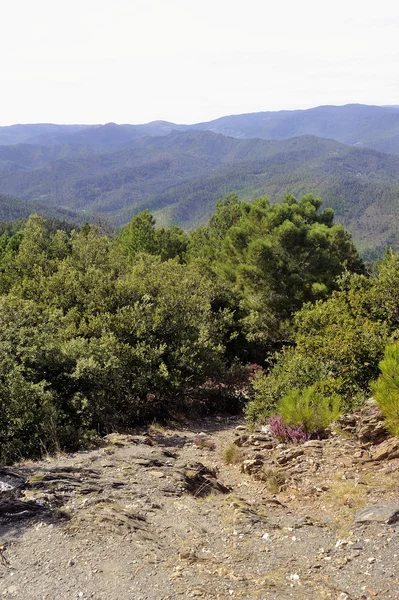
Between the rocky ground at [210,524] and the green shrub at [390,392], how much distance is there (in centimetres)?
40

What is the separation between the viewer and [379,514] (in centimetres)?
618

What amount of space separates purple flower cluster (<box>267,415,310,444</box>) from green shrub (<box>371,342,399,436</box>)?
190cm

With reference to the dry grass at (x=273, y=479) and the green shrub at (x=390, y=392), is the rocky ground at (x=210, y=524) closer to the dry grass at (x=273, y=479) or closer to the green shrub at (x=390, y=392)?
the dry grass at (x=273, y=479)

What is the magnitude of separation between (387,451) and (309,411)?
2098mm

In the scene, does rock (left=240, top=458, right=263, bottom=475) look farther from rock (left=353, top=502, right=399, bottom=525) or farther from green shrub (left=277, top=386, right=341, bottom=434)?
rock (left=353, top=502, right=399, bottom=525)

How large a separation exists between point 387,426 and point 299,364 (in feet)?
13.4

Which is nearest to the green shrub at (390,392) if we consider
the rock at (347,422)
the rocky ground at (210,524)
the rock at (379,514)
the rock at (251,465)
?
the rocky ground at (210,524)

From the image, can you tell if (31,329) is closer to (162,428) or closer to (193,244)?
(162,428)

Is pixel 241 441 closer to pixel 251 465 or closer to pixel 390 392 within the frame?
A: pixel 251 465

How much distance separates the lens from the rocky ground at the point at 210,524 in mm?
5102

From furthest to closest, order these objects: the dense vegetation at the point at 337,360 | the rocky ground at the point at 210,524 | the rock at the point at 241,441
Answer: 1. the dense vegetation at the point at 337,360
2. the rock at the point at 241,441
3. the rocky ground at the point at 210,524

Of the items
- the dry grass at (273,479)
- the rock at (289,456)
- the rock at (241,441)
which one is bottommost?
the rock at (241,441)

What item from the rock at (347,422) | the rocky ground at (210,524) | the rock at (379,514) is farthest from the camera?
the rock at (347,422)

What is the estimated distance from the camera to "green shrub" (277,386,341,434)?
10000 millimetres
